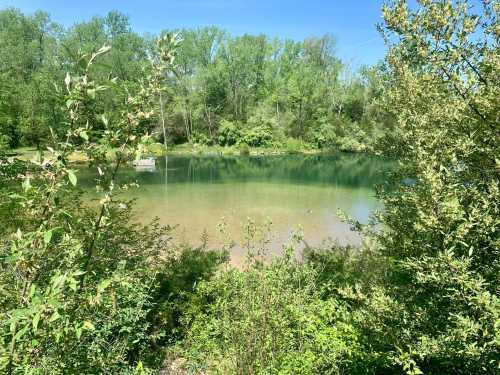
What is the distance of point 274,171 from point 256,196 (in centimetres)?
1387

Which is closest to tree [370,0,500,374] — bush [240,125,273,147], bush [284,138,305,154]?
bush [284,138,305,154]

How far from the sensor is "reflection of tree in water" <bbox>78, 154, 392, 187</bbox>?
110 feet

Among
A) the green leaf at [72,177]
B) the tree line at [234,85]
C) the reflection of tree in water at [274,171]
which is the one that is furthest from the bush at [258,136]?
the green leaf at [72,177]

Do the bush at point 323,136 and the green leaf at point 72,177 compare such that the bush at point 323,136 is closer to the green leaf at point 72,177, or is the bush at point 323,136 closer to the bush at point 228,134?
the bush at point 228,134

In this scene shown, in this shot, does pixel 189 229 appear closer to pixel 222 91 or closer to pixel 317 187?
pixel 317 187

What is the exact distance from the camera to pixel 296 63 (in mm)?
72500

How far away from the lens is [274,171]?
39781mm

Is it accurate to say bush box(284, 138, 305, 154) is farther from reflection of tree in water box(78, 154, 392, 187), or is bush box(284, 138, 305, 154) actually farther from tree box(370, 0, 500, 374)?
tree box(370, 0, 500, 374)

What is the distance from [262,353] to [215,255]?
4.92 metres

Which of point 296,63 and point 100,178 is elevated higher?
point 296,63

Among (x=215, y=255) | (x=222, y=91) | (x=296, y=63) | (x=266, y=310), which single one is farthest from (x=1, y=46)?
(x=266, y=310)

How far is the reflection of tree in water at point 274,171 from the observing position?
1316 inches

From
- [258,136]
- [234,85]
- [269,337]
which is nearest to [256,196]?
[269,337]

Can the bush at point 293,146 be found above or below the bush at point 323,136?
below
